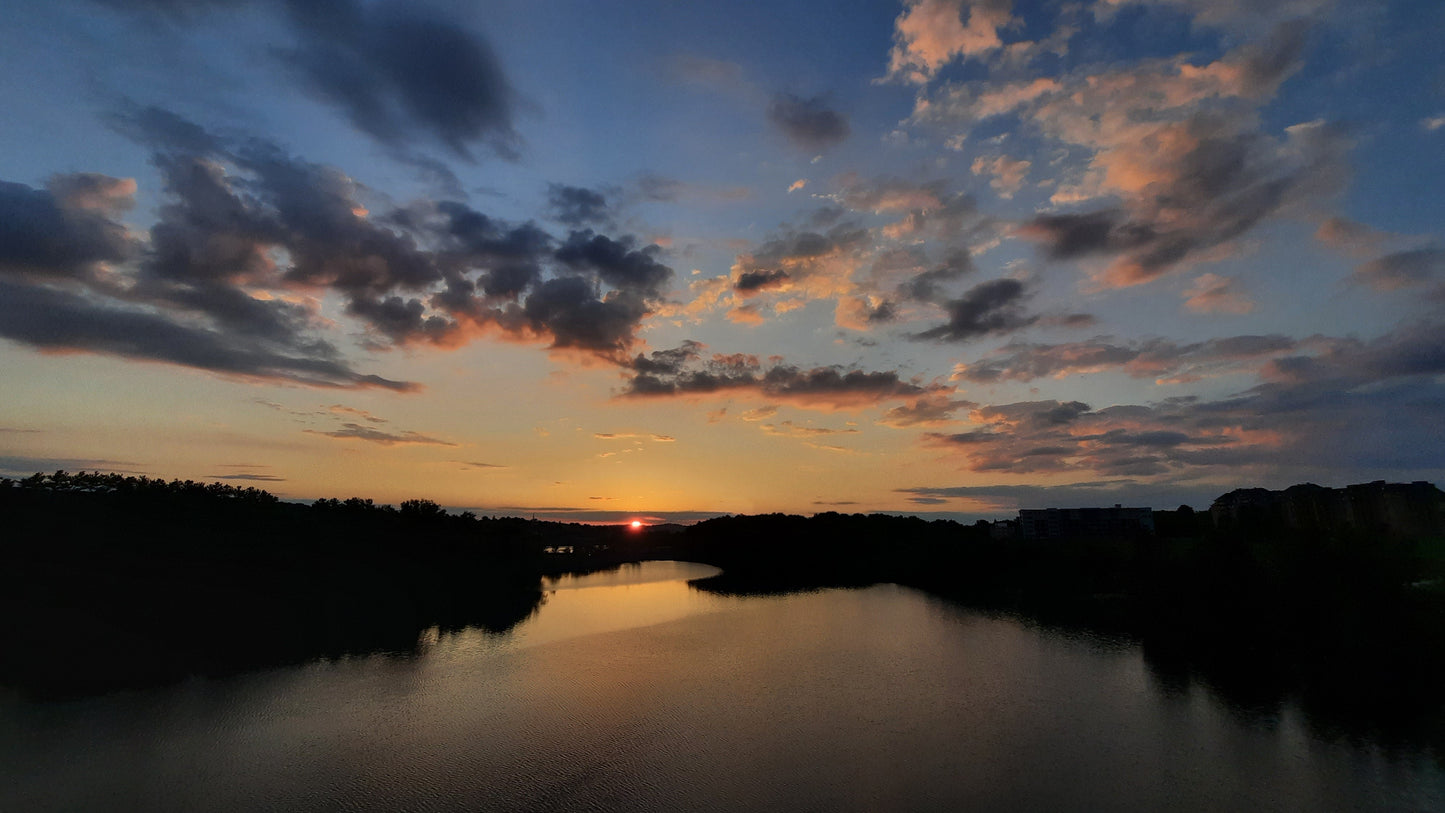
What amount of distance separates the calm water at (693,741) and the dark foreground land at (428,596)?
6533 millimetres

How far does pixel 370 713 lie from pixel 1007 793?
31424mm

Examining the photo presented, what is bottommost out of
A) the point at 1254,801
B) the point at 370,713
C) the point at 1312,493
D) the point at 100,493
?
the point at 370,713

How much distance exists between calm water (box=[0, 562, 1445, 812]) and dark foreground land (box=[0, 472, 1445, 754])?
21.4ft

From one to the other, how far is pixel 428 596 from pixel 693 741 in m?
71.5

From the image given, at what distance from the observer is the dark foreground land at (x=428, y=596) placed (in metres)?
37.2

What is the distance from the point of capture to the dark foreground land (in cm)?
3722

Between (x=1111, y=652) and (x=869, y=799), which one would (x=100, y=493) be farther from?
(x=1111, y=652)

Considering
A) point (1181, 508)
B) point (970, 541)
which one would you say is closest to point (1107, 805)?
point (970, 541)

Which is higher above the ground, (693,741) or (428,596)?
(693,741)

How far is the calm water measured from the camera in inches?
888

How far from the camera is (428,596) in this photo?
284 ft

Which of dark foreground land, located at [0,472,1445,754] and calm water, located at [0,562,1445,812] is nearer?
calm water, located at [0,562,1445,812]

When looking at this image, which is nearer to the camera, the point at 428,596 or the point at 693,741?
the point at 693,741

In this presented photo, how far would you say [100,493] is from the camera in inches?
2692
